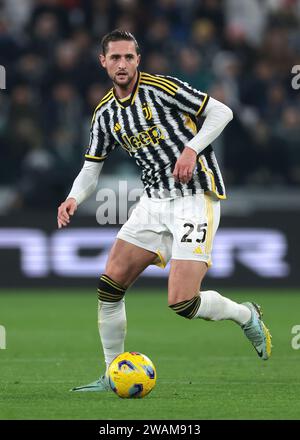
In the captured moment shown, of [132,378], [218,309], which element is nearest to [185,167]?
[218,309]

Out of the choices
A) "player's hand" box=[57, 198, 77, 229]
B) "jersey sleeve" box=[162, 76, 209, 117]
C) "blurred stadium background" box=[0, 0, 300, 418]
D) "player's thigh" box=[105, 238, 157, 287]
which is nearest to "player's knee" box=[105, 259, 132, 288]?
"player's thigh" box=[105, 238, 157, 287]

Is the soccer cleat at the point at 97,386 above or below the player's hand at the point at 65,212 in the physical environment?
below

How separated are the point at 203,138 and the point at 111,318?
136cm

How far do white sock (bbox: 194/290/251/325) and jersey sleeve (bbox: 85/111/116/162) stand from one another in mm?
1234

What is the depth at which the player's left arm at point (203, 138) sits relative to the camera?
290 inches

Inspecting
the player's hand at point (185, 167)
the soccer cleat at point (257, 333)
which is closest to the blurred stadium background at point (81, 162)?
the soccer cleat at point (257, 333)

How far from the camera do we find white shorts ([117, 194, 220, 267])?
7746 millimetres

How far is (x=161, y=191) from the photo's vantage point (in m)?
7.88

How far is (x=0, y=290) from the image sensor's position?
50.4ft

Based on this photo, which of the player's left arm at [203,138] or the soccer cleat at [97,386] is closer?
the player's left arm at [203,138]

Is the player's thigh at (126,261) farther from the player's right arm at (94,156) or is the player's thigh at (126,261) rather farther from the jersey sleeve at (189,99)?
the jersey sleeve at (189,99)

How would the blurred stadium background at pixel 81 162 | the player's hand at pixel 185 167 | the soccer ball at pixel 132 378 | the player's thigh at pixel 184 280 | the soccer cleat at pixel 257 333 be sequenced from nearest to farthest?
1. the soccer ball at pixel 132 378
2. the player's hand at pixel 185 167
3. the player's thigh at pixel 184 280
4. the soccer cleat at pixel 257 333
5. the blurred stadium background at pixel 81 162

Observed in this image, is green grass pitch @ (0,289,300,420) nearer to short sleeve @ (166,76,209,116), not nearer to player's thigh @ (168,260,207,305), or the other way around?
player's thigh @ (168,260,207,305)
